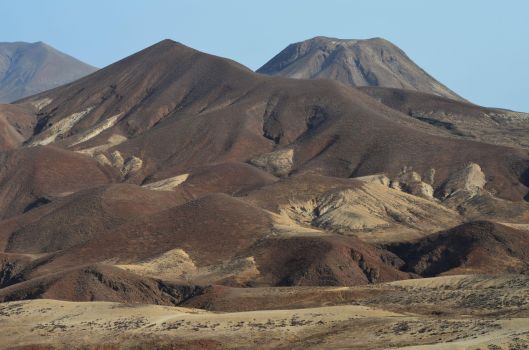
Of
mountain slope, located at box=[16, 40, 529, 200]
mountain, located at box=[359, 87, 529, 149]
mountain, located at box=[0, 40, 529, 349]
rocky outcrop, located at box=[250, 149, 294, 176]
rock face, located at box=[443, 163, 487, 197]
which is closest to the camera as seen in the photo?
mountain, located at box=[0, 40, 529, 349]

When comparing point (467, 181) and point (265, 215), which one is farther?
point (467, 181)

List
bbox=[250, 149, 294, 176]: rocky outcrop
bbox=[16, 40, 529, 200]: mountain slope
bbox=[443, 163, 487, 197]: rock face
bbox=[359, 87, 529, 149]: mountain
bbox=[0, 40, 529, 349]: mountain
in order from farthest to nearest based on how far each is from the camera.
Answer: bbox=[359, 87, 529, 149]: mountain < bbox=[250, 149, 294, 176]: rocky outcrop < bbox=[16, 40, 529, 200]: mountain slope < bbox=[443, 163, 487, 197]: rock face < bbox=[0, 40, 529, 349]: mountain

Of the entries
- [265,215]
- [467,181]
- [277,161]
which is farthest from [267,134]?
[265,215]

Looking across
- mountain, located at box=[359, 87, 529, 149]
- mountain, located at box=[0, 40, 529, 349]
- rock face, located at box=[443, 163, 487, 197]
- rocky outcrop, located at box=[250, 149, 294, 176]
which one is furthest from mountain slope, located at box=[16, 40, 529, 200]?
mountain, located at box=[359, 87, 529, 149]

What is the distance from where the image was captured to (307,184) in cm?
12925

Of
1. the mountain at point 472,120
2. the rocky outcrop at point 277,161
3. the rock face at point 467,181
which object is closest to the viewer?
the rock face at point 467,181

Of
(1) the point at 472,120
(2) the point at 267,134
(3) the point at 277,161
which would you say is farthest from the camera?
(1) the point at 472,120

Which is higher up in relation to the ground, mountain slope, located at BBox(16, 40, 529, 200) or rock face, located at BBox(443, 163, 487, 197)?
mountain slope, located at BBox(16, 40, 529, 200)

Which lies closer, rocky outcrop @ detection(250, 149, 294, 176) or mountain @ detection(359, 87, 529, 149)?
rocky outcrop @ detection(250, 149, 294, 176)

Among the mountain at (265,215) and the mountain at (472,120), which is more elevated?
the mountain at (472,120)

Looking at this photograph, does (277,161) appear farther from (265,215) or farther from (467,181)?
(265,215)

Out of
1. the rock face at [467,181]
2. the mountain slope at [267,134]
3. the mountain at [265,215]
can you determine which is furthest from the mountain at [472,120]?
the rock face at [467,181]

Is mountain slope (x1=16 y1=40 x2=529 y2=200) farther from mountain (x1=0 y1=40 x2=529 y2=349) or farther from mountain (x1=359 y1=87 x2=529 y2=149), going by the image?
mountain (x1=359 y1=87 x2=529 y2=149)

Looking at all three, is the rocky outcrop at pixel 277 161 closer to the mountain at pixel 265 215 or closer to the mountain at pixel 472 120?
the mountain at pixel 265 215
